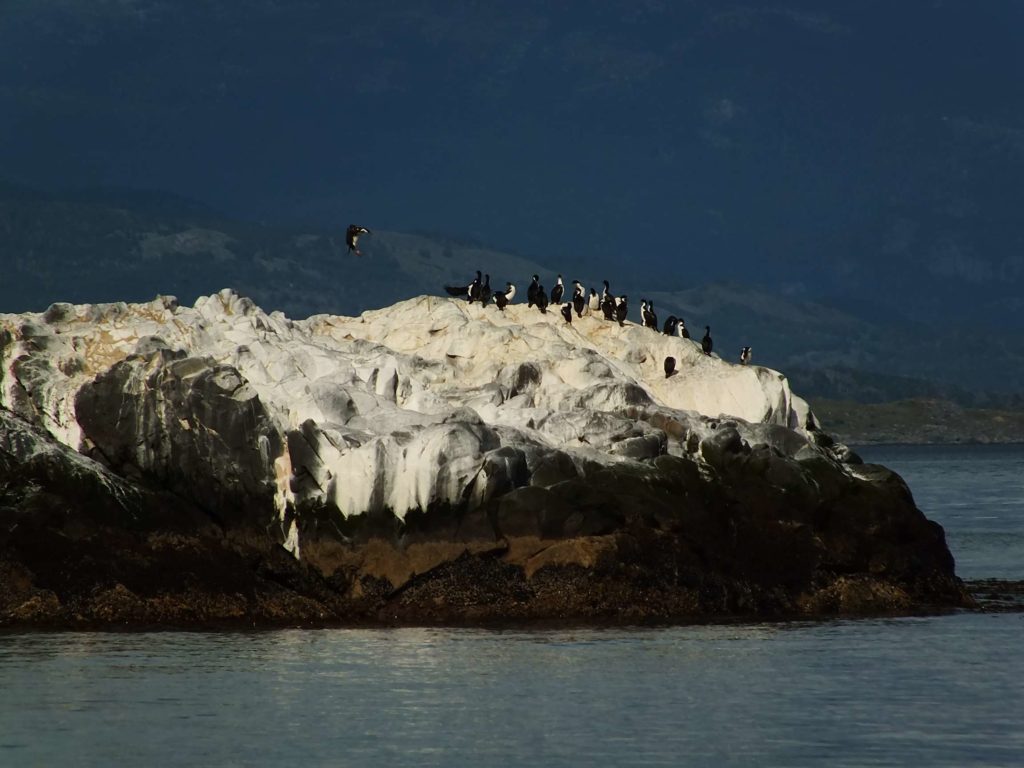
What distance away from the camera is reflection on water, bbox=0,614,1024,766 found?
2961cm

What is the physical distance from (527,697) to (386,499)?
8.46m

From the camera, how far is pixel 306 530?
41281mm

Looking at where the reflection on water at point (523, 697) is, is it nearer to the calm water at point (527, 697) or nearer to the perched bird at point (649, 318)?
the calm water at point (527, 697)

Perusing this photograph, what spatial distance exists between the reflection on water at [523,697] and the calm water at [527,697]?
6 centimetres

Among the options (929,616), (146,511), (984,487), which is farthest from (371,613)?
(984,487)

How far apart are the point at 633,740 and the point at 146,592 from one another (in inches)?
526

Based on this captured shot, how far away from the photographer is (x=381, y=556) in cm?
4094

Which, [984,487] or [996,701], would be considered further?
[984,487]

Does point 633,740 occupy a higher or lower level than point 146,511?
lower

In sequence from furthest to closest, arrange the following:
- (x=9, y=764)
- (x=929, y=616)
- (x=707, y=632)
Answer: (x=929, y=616) < (x=707, y=632) < (x=9, y=764)

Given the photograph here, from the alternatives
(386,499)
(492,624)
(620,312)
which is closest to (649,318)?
(620,312)

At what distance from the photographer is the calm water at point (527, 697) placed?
29.6 m

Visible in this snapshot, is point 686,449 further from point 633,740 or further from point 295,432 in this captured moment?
point 633,740

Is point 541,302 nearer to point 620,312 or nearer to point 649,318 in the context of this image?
point 620,312
